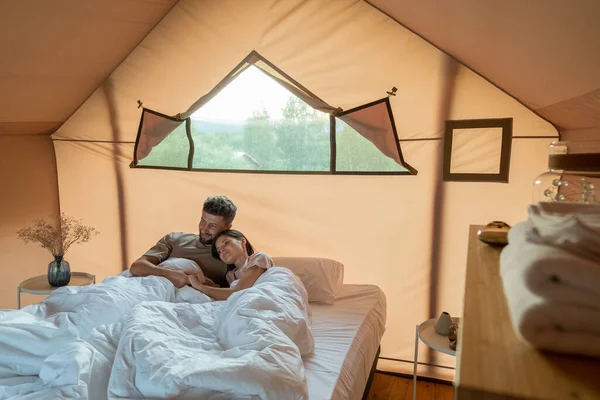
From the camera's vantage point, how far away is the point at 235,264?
2232 mm

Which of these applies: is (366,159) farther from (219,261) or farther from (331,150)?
(219,261)

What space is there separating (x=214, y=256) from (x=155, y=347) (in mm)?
1181

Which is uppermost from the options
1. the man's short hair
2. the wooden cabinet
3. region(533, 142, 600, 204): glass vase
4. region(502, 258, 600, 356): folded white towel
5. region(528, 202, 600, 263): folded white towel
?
region(533, 142, 600, 204): glass vase

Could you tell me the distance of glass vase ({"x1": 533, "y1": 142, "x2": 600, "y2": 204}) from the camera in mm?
756

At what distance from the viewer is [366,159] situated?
2482 millimetres

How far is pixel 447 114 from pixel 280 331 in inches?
58.9

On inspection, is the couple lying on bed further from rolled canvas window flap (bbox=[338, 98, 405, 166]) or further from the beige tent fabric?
rolled canvas window flap (bbox=[338, 98, 405, 166])

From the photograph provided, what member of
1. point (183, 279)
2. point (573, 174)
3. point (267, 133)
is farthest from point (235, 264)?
point (573, 174)

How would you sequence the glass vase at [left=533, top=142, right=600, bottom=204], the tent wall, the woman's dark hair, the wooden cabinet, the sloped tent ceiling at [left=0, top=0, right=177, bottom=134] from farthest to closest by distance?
the tent wall, the woman's dark hair, the sloped tent ceiling at [left=0, top=0, right=177, bottom=134], the glass vase at [left=533, top=142, right=600, bottom=204], the wooden cabinet

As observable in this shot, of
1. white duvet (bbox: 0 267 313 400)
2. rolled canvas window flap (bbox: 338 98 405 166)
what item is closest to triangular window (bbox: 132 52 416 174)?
rolled canvas window flap (bbox: 338 98 405 166)

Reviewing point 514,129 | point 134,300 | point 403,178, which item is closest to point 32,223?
point 134,300

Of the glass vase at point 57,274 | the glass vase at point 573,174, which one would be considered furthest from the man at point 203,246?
the glass vase at point 573,174

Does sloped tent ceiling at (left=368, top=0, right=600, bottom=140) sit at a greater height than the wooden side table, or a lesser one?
greater

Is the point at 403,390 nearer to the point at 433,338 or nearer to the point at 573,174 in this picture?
the point at 433,338
